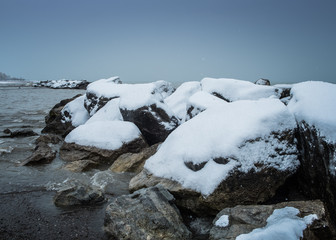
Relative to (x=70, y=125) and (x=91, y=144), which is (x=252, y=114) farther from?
(x=70, y=125)

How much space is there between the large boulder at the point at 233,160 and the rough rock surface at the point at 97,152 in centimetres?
186

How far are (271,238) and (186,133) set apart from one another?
7.49 feet

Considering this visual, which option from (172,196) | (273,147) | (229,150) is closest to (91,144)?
(172,196)

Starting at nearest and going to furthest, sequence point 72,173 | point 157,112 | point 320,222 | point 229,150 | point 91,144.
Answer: point 320,222 < point 229,150 < point 72,173 < point 91,144 < point 157,112

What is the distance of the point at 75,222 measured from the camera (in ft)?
10.7

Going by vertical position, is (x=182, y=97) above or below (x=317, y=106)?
below

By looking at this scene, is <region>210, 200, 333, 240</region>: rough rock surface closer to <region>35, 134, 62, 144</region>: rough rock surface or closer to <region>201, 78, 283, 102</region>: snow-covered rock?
<region>201, 78, 283, 102</region>: snow-covered rock

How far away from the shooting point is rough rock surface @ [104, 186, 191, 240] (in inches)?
111

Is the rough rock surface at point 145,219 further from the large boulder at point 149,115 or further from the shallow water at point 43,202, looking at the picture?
the large boulder at point 149,115

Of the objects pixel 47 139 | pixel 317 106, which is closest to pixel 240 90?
pixel 317 106

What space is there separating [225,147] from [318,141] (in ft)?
4.02

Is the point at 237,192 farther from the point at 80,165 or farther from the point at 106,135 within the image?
the point at 106,135

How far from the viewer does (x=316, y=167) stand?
10.6 feet

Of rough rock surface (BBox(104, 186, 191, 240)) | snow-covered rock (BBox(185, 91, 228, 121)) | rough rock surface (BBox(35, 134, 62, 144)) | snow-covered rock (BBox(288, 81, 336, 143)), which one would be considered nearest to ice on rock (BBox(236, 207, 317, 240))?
rough rock surface (BBox(104, 186, 191, 240))
